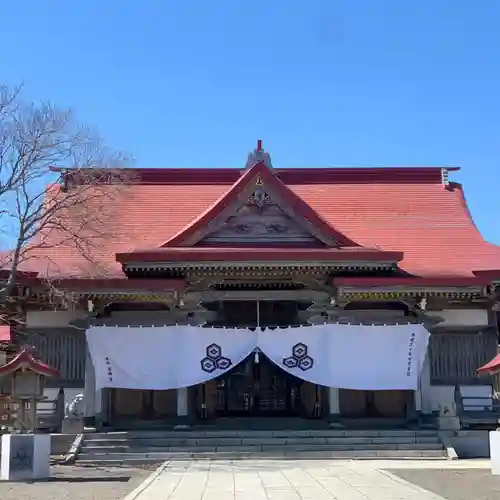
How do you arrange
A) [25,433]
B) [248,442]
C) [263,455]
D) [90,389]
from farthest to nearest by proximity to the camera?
[90,389] → [248,442] → [263,455] → [25,433]

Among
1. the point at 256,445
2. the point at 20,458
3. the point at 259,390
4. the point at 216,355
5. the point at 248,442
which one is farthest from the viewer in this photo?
the point at 259,390

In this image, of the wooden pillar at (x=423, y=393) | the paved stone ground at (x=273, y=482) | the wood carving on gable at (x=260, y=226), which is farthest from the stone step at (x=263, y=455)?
the wood carving on gable at (x=260, y=226)

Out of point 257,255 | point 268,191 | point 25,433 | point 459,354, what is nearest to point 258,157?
point 268,191

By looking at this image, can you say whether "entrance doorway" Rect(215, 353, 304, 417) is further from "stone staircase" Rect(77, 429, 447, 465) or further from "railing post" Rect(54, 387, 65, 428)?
"railing post" Rect(54, 387, 65, 428)

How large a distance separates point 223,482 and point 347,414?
7081 mm

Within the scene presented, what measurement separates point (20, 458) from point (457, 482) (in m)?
7.33

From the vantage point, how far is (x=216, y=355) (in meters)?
17.5

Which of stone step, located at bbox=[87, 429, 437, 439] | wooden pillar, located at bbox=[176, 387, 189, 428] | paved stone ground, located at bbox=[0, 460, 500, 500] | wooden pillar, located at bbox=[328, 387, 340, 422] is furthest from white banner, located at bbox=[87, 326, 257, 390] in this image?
paved stone ground, located at bbox=[0, 460, 500, 500]

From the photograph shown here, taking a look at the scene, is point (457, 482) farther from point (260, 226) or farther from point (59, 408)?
point (59, 408)

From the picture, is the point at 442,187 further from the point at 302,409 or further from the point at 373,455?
the point at 373,455

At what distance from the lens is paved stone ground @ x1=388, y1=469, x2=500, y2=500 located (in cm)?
1092

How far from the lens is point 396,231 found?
21516 millimetres

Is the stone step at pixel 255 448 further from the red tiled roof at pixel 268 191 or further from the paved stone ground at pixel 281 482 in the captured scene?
the red tiled roof at pixel 268 191

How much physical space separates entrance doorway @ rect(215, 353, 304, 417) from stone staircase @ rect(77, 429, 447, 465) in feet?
6.59
